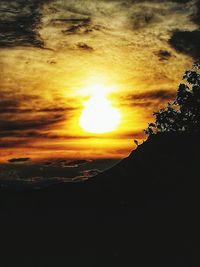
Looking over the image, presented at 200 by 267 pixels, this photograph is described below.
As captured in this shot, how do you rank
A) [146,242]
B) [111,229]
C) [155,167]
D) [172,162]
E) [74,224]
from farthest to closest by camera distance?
[155,167], [172,162], [74,224], [111,229], [146,242]

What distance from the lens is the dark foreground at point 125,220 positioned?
190ft

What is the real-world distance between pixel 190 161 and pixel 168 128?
A: 9958mm

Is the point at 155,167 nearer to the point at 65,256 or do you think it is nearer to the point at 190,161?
the point at 190,161

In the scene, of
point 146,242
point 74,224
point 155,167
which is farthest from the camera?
point 155,167

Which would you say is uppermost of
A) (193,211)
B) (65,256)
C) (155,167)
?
(155,167)

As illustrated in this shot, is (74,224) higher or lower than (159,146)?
lower

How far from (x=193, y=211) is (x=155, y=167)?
2411 cm

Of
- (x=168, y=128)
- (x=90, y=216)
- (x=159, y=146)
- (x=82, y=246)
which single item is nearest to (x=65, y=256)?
(x=82, y=246)

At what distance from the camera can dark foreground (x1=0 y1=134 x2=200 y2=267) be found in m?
58.1

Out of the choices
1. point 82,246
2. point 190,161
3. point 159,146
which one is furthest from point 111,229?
point 159,146

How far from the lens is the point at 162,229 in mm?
62594

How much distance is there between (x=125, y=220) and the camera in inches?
2697

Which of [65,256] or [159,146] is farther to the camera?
[159,146]

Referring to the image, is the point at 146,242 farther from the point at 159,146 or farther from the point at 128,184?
the point at 159,146
